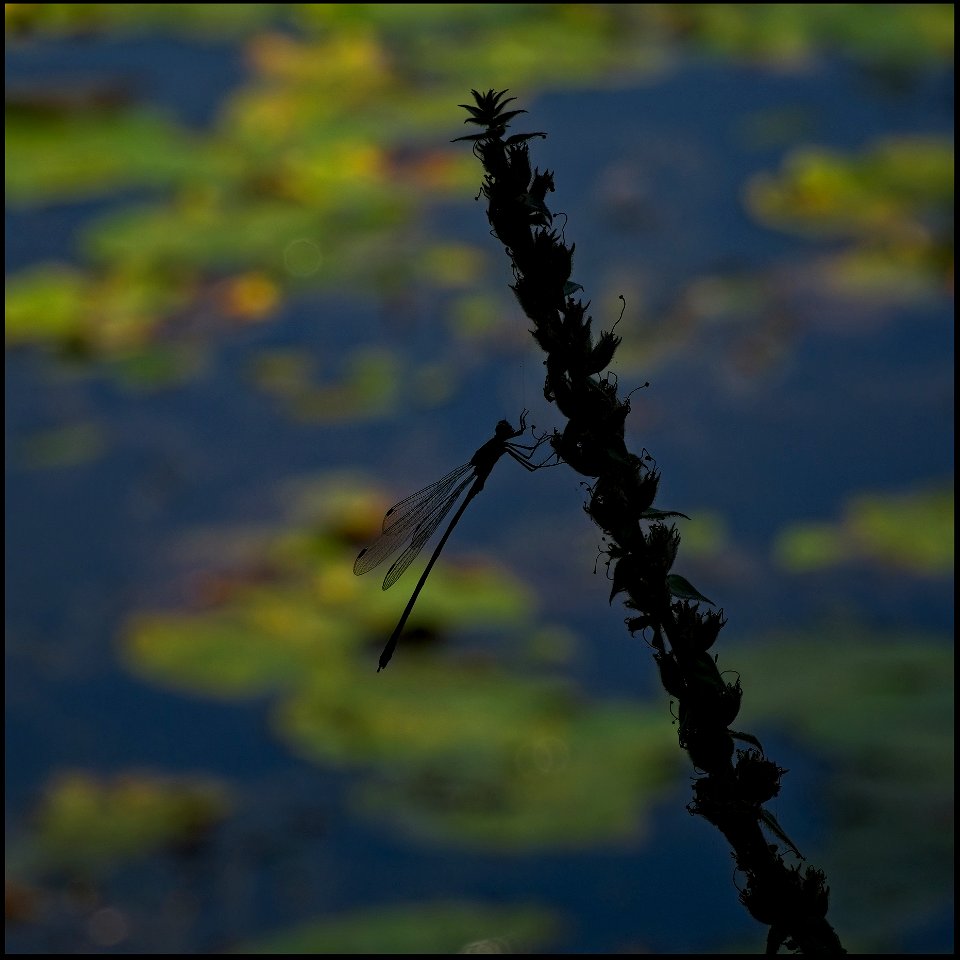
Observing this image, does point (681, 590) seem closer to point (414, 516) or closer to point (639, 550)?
point (639, 550)

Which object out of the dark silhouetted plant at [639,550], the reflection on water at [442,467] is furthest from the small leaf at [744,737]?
the reflection on water at [442,467]

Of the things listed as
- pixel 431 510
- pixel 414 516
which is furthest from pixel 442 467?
pixel 431 510

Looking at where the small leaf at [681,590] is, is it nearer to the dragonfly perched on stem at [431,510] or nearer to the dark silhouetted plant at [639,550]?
the dark silhouetted plant at [639,550]

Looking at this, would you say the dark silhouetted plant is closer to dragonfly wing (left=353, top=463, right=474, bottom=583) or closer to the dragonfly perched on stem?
the dragonfly perched on stem

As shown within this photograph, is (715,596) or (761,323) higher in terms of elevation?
(761,323)

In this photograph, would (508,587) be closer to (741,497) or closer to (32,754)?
(741,497)

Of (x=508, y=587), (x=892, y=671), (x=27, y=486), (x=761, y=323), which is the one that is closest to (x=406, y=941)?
(x=508, y=587)
